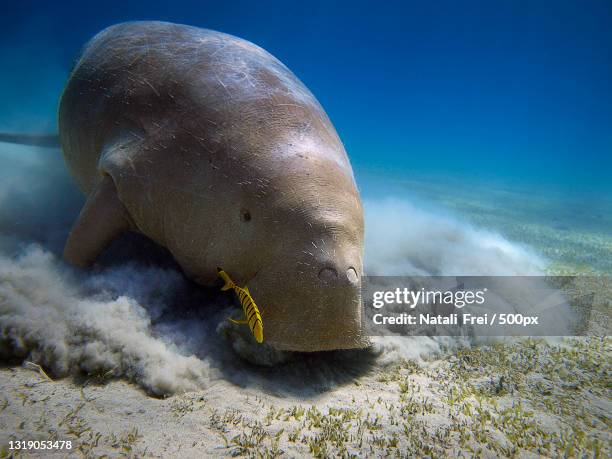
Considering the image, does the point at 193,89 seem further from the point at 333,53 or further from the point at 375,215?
the point at 333,53

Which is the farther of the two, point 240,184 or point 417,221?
point 417,221

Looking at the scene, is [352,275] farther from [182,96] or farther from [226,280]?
[182,96]

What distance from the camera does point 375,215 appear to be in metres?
8.22

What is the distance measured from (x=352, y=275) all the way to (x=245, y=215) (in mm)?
908

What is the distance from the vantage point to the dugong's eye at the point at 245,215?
105 inches

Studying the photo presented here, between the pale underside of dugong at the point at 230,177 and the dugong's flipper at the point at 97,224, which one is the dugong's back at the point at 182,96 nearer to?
the pale underside of dugong at the point at 230,177

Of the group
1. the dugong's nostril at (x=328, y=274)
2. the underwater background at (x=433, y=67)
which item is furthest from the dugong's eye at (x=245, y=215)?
the underwater background at (x=433, y=67)

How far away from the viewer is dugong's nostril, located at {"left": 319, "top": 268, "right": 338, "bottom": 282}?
233cm

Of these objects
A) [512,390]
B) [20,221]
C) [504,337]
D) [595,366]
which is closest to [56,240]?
[20,221]

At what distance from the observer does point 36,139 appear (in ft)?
22.5

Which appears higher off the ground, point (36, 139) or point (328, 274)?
point (36, 139)

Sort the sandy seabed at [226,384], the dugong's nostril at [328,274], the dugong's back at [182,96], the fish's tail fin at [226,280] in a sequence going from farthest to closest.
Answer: the dugong's back at [182,96] < the fish's tail fin at [226,280] < the dugong's nostril at [328,274] < the sandy seabed at [226,384]

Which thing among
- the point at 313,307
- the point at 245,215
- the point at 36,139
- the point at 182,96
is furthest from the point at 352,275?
the point at 36,139

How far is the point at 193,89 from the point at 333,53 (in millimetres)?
101748
